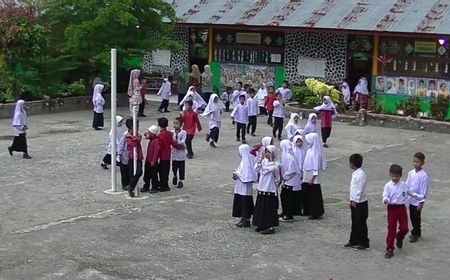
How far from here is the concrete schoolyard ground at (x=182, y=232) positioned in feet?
31.9

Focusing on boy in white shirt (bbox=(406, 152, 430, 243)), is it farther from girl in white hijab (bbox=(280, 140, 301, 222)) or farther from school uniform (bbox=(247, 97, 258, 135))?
school uniform (bbox=(247, 97, 258, 135))

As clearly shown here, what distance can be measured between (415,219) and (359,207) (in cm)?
98

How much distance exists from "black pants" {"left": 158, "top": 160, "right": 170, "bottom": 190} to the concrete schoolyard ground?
28cm

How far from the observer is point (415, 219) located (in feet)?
36.3

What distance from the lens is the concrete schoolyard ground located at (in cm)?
973

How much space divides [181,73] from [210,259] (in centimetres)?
2028

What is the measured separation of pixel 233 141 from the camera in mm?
20016

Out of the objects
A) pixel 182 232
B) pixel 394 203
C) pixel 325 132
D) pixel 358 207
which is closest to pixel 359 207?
pixel 358 207

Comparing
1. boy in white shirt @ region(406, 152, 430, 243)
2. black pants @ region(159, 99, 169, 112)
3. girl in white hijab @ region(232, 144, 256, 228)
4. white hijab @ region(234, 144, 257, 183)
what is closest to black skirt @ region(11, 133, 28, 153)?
girl in white hijab @ region(232, 144, 256, 228)

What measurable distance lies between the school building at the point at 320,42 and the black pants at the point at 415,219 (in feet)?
46.6

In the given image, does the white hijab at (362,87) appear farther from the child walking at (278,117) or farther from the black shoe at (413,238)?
the black shoe at (413,238)

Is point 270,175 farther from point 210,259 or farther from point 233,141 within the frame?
point 233,141

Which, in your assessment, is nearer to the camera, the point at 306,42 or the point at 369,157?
the point at 369,157

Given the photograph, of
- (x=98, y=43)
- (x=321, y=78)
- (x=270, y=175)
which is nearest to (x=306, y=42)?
(x=321, y=78)
